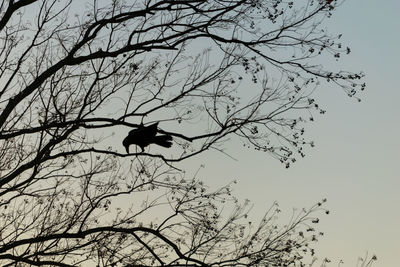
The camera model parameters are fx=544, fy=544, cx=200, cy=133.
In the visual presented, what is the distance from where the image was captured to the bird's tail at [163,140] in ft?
27.2

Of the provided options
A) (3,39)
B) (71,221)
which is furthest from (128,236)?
(3,39)

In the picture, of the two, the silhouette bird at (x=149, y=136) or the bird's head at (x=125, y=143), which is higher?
the bird's head at (x=125, y=143)

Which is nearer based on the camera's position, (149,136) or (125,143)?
(149,136)

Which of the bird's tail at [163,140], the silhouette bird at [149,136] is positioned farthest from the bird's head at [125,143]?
the bird's tail at [163,140]

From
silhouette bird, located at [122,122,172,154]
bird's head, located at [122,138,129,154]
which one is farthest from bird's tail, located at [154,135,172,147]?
bird's head, located at [122,138,129,154]

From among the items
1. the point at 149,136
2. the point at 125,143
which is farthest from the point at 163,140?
the point at 125,143

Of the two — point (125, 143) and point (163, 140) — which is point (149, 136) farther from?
point (125, 143)

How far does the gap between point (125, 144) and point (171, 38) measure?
6.35 ft

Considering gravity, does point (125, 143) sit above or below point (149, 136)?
above

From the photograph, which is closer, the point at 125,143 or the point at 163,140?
the point at 163,140

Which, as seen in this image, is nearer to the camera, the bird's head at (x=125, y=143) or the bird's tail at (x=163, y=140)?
the bird's tail at (x=163, y=140)

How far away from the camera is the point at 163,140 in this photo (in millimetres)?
8312

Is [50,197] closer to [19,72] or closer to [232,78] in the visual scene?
[19,72]

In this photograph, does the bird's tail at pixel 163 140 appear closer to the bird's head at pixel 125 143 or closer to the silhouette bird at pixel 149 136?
the silhouette bird at pixel 149 136
